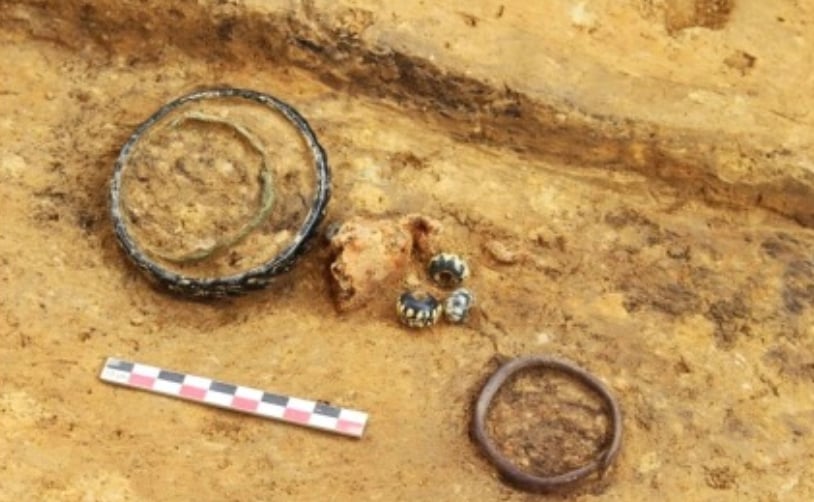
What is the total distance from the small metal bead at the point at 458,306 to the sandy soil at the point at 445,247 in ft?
0.19

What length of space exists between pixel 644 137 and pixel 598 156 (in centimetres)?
23

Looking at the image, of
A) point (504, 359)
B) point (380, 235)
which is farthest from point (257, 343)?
point (504, 359)

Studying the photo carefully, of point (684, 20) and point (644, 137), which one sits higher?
point (684, 20)

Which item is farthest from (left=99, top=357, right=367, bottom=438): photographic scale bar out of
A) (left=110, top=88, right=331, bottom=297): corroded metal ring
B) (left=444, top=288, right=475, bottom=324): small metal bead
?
(left=444, top=288, right=475, bottom=324): small metal bead

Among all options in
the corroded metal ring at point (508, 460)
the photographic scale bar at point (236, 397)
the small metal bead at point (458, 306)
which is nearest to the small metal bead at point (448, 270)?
the small metal bead at point (458, 306)

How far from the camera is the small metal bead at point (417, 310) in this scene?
478cm

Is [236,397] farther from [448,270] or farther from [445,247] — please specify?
[445,247]

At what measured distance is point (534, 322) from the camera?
4.91 meters

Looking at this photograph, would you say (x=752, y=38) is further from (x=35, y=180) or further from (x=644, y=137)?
(x=35, y=180)

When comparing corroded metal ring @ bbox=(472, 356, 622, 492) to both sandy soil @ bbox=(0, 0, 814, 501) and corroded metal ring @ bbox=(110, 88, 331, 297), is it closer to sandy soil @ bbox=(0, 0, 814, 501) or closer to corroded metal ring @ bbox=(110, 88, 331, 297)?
sandy soil @ bbox=(0, 0, 814, 501)

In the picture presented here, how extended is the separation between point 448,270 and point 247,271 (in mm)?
859

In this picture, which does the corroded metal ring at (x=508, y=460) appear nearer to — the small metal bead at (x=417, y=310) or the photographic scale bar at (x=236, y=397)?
the small metal bead at (x=417, y=310)

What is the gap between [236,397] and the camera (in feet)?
15.1

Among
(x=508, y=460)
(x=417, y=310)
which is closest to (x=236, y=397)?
(x=417, y=310)
